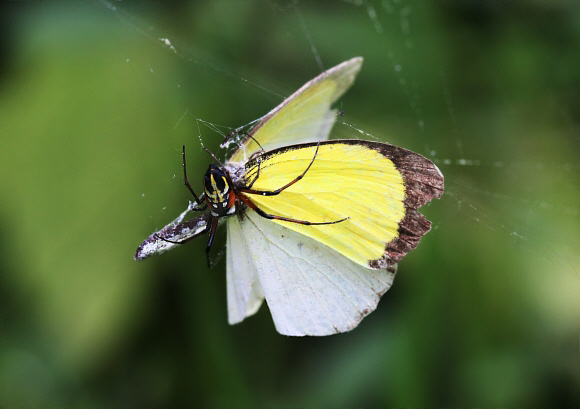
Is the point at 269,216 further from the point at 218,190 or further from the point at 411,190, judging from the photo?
the point at 411,190

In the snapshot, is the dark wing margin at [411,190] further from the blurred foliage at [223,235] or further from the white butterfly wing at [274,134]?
the blurred foliage at [223,235]

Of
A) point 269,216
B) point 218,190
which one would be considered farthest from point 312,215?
point 218,190

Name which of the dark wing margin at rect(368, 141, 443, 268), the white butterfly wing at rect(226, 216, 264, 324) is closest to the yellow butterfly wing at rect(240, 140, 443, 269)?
the dark wing margin at rect(368, 141, 443, 268)

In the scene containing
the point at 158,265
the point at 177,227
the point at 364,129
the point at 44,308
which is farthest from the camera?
the point at 364,129

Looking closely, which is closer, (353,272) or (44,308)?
(353,272)

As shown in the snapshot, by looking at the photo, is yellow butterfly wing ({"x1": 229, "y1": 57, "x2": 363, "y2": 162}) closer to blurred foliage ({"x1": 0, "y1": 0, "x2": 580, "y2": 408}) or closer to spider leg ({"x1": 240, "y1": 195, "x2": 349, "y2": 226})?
spider leg ({"x1": 240, "y1": 195, "x2": 349, "y2": 226})

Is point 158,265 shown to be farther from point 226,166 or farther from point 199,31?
point 199,31

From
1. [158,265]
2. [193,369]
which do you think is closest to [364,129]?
[158,265]
